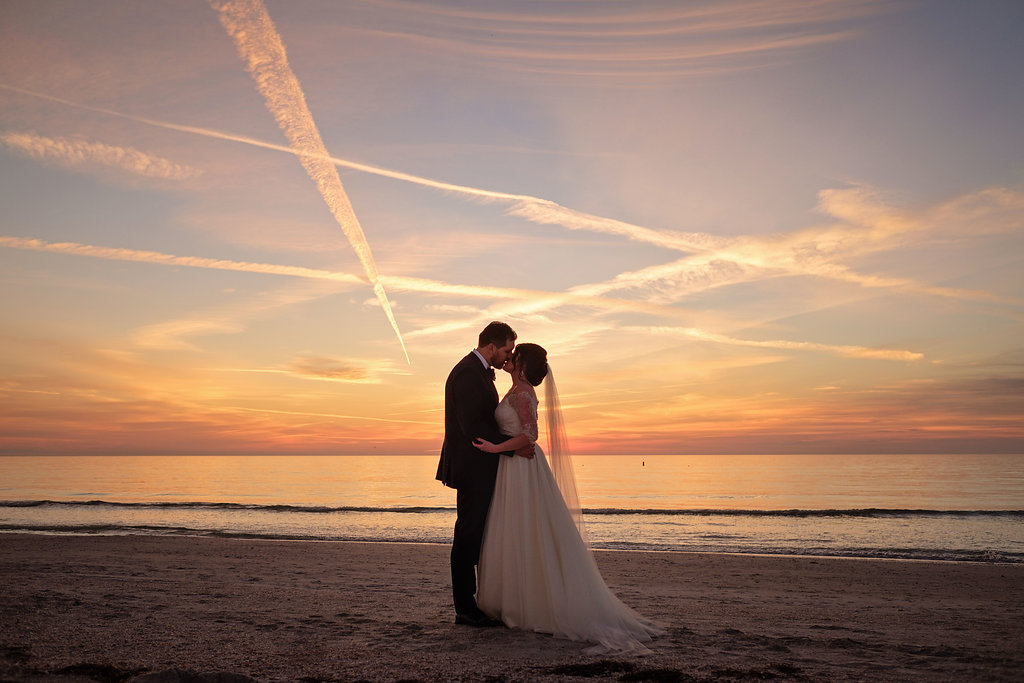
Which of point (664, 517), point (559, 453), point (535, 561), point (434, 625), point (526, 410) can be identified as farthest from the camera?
point (664, 517)

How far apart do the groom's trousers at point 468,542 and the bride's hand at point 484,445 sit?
0.39m

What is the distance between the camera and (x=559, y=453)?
6625mm

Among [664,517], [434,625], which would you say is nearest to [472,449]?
[434,625]

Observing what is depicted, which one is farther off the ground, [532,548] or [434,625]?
[532,548]

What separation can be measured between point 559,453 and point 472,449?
36.5 inches

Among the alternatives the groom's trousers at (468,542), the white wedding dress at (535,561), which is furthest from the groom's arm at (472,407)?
the groom's trousers at (468,542)

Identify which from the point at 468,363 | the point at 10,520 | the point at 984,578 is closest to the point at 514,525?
the point at 468,363

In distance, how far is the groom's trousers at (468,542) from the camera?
245 inches

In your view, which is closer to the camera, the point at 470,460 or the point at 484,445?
the point at 484,445

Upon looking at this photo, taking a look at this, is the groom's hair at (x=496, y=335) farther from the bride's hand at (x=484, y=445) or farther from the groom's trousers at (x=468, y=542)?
the groom's trousers at (x=468, y=542)

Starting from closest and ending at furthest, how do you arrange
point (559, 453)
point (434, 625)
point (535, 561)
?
point (535, 561)
point (434, 625)
point (559, 453)

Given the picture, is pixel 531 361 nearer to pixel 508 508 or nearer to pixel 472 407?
pixel 472 407

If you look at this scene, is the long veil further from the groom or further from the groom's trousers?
the groom's trousers

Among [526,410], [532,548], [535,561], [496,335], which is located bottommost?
[535,561]
